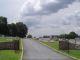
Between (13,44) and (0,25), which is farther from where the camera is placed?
(0,25)

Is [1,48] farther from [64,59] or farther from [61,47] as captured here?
[64,59]

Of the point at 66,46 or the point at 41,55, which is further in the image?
the point at 66,46

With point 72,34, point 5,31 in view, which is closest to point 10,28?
point 5,31

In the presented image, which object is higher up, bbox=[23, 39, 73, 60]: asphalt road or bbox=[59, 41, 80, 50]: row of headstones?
bbox=[59, 41, 80, 50]: row of headstones

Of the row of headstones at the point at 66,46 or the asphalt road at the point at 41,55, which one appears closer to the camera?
the asphalt road at the point at 41,55

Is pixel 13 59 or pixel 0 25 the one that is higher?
pixel 0 25

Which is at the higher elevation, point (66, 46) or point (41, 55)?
point (66, 46)

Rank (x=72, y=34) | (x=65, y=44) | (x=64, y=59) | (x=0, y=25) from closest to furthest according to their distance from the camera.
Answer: (x=64, y=59) < (x=65, y=44) < (x=0, y=25) < (x=72, y=34)

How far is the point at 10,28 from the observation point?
648 feet

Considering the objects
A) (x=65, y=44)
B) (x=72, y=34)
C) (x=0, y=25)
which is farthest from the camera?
(x=72, y=34)

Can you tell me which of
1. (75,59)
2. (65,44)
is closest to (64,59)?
(75,59)

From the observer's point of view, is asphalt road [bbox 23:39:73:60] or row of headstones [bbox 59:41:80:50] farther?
row of headstones [bbox 59:41:80:50]

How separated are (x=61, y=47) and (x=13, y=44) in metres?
8.79

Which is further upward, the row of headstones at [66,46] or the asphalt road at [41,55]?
the row of headstones at [66,46]
